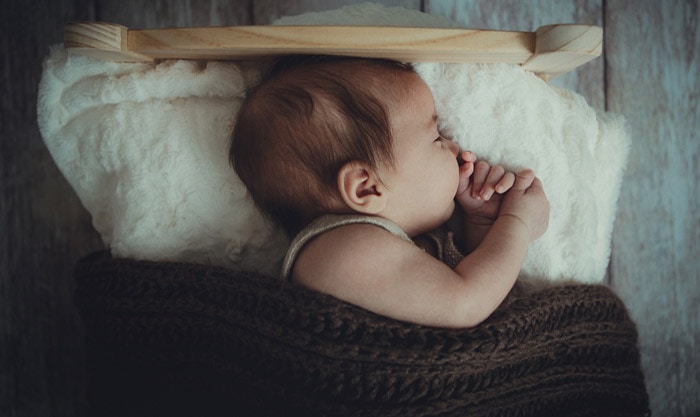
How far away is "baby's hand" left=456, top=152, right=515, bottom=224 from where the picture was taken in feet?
2.21

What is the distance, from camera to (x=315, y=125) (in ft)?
1.99

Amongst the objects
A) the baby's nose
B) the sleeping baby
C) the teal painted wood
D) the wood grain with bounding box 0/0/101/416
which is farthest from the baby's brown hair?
the wood grain with bounding box 0/0/101/416

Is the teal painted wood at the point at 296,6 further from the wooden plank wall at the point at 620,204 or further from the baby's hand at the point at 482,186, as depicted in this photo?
the baby's hand at the point at 482,186

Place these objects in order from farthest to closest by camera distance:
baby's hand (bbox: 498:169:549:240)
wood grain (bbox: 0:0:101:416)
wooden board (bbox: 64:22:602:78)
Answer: wood grain (bbox: 0:0:101:416) → baby's hand (bbox: 498:169:549:240) → wooden board (bbox: 64:22:602:78)

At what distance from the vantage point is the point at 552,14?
85cm

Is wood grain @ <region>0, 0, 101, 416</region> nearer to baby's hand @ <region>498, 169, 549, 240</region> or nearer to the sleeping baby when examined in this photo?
the sleeping baby

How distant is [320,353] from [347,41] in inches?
13.7

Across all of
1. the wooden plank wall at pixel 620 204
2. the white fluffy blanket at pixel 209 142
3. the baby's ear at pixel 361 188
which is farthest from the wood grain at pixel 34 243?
the baby's ear at pixel 361 188

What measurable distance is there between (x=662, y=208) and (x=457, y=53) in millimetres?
542

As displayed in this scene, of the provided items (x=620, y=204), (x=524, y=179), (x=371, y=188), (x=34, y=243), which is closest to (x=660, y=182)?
(x=620, y=204)

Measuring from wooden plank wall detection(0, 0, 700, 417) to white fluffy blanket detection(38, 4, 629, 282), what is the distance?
0.18 metres

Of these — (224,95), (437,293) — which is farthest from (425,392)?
(224,95)

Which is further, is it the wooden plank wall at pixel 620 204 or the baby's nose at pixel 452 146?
the wooden plank wall at pixel 620 204

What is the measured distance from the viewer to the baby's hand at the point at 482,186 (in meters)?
0.67
